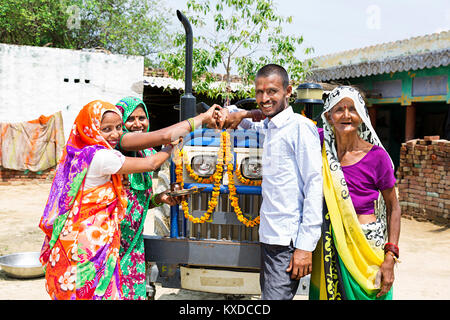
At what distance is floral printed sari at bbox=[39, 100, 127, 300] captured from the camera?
2.12 metres

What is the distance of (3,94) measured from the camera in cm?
1110

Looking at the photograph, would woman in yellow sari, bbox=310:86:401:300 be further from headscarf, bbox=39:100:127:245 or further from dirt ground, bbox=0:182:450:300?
dirt ground, bbox=0:182:450:300

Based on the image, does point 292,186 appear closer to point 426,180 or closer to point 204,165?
point 204,165

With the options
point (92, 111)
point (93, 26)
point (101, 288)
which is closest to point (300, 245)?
point (101, 288)

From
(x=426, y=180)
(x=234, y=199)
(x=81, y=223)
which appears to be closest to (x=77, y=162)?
(x=81, y=223)

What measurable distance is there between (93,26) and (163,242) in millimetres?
17250

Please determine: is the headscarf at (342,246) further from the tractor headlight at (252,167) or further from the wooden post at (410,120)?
the wooden post at (410,120)

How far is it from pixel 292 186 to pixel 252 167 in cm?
38

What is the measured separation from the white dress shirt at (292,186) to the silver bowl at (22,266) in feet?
11.0

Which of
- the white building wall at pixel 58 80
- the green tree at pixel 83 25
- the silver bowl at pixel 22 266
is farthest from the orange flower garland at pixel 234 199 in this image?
the green tree at pixel 83 25

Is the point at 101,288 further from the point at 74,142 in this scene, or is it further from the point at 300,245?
the point at 300,245

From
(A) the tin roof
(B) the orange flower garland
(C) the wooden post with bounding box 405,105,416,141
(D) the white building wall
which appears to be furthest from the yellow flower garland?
(C) the wooden post with bounding box 405,105,416,141

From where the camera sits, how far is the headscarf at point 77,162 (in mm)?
2121

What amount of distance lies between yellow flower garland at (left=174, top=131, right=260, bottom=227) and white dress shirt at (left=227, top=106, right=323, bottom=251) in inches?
10.3
